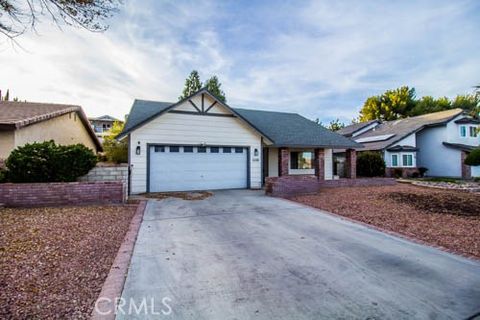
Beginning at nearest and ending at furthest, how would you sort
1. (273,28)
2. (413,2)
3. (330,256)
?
1. (330,256)
2. (413,2)
3. (273,28)

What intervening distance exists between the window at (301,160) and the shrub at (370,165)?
511 centimetres

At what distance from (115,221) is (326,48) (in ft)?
41.5

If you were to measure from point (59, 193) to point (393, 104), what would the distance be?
1833 inches

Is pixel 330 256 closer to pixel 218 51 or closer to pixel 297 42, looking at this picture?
pixel 297 42

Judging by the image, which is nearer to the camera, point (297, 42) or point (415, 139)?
point (297, 42)

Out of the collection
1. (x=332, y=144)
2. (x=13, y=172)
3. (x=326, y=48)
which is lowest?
(x=13, y=172)

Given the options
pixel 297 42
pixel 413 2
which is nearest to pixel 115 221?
pixel 297 42

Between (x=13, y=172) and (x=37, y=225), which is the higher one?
(x=13, y=172)

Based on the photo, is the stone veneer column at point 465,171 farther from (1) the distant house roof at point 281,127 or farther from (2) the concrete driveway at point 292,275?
(2) the concrete driveway at point 292,275

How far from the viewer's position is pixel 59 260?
4.12 meters

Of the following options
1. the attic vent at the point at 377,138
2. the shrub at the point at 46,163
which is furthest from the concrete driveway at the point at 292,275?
the attic vent at the point at 377,138

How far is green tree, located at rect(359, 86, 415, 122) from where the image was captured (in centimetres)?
4200

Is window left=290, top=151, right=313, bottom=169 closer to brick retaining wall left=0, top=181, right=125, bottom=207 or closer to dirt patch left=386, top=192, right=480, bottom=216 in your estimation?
dirt patch left=386, top=192, right=480, bottom=216

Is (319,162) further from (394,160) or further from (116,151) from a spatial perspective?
(116,151)
